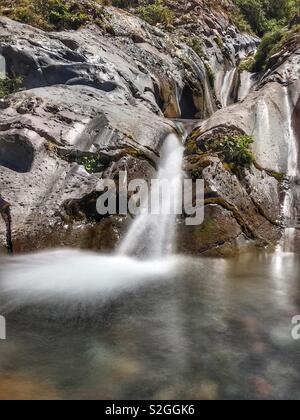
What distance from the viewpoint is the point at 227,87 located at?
41.2 metres

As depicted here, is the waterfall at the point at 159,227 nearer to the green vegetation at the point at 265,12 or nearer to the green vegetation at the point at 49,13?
the green vegetation at the point at 49,13

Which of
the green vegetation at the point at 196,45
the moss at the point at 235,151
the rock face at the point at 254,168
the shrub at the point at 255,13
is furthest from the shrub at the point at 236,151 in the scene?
the shrub at the point at 255,13

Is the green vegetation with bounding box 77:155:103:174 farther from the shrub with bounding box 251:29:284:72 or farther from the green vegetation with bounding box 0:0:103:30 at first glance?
the shrub with bounding box 251:29:284:72

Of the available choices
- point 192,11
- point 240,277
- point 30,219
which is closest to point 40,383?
point 240,277

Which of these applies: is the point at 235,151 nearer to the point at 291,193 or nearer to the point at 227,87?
the point at 291,193

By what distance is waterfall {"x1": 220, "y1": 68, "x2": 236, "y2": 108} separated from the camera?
39.8 metres

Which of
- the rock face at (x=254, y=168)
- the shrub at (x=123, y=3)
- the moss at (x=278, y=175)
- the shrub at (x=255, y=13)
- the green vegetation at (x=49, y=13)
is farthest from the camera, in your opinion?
the shrub at (x=255, y=13)

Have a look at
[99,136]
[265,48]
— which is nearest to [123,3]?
[265,48]

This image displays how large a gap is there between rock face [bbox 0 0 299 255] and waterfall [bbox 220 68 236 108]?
10.5 m

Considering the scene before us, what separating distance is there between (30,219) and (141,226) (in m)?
4.45

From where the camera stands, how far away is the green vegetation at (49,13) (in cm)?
2834

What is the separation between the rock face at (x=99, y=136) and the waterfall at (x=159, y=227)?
48 cm

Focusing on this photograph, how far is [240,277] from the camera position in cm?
1301

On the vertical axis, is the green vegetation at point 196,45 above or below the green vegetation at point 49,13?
above
